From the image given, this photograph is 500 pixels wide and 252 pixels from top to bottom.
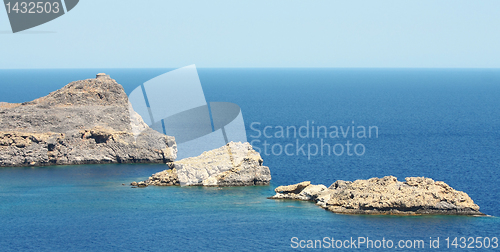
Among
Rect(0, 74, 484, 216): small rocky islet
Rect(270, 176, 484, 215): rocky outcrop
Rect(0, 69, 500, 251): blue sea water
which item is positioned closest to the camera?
Rect(0, 69, 500, 251): blue sea water

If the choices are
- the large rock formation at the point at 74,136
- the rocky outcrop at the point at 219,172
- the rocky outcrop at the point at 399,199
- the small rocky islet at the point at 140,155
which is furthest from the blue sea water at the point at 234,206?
the large rock formation at the point at 74,136

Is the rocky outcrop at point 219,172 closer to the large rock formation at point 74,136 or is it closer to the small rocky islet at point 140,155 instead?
the small rocky islet at point 140,155

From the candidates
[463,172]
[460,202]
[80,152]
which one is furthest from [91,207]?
[463,172]

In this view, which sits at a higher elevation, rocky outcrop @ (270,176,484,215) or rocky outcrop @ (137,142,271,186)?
rocky outcrop @ (137,142,271,186)

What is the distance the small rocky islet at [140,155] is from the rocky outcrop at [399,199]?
0.09 metres

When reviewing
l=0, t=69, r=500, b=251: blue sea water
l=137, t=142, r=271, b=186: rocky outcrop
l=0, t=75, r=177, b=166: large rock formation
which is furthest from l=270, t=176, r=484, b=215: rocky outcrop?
l=0, t=75, r=177, b=166: large rock formation

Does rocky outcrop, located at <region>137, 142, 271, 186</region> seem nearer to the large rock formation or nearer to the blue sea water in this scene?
the blue sea water

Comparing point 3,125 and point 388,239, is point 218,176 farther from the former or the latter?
point 3,125

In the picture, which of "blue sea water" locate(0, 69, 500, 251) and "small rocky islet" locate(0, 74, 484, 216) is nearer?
"blue sea water" locate(0, 69, 500, 251)

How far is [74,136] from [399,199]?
4437 centimetres

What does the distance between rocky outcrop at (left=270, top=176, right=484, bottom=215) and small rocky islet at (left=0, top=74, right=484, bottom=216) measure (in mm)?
86

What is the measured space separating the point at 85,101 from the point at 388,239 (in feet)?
180

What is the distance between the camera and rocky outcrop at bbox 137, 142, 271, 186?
219 feet

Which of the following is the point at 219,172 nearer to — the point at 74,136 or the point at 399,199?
the point at 399,199
